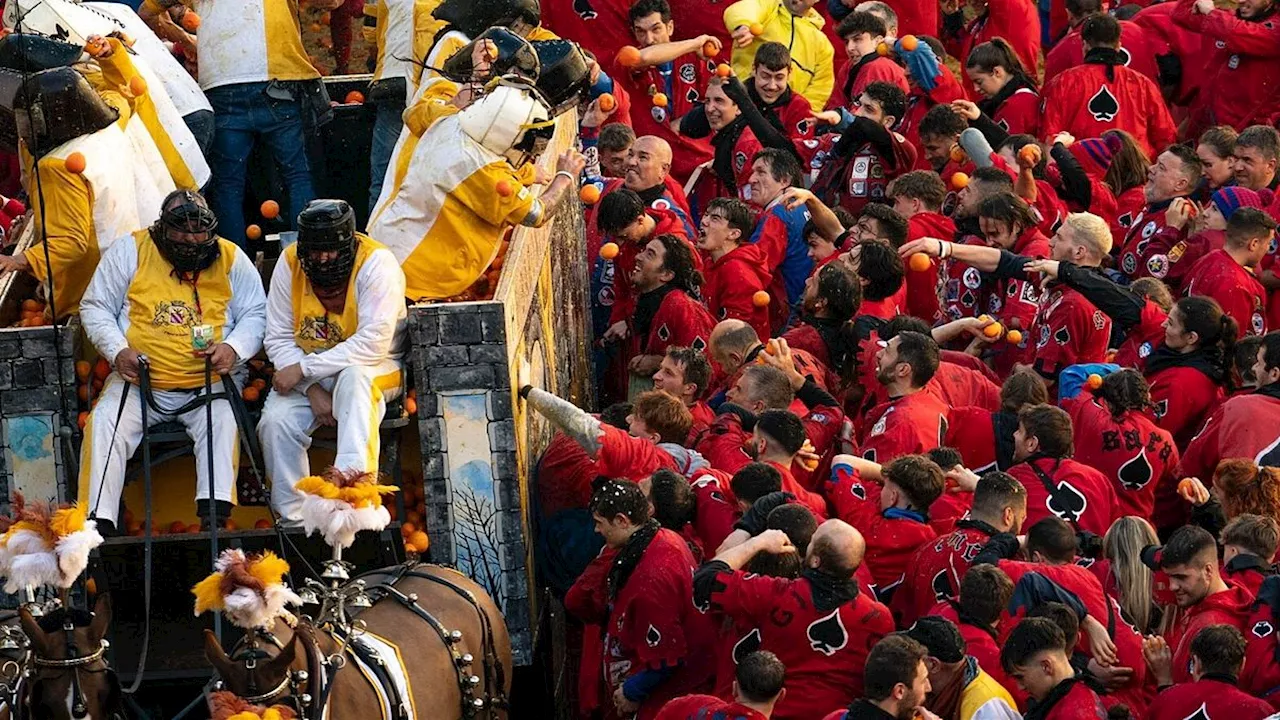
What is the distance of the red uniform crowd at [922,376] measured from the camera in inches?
336

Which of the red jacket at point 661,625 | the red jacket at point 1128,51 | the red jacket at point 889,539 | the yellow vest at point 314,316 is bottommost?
the red jacket at point 661,625

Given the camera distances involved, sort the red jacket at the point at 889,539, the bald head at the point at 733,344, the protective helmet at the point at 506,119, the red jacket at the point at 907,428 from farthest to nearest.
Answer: the bald head at the point at 733,344, the protective helmet at the point at 506,119, the red jacket at the point at 907,428, the red jacket at the point at 889,539

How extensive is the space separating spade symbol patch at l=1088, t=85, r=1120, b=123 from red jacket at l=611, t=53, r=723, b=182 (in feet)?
8.09

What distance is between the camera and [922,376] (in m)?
10.4

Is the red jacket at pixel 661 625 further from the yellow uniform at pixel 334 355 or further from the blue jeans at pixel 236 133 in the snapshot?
the blue jeans at pixel 236 133

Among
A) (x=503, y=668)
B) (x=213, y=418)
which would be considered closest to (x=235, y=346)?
(x=213, y=418)

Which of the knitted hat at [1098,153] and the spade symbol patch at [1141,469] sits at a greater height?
the knitted hat at [1098,153]

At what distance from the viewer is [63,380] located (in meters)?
10.4

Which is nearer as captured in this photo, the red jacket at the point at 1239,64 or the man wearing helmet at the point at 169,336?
the man wearing helmet at the point at 169,336

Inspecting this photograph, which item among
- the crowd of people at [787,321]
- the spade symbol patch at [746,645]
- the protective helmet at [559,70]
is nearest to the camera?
the crowd of people at [787,321]

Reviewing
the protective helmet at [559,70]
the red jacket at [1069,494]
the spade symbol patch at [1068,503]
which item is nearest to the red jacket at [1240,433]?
the red jacket at [1069,494]

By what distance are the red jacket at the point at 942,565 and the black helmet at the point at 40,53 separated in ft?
15.9

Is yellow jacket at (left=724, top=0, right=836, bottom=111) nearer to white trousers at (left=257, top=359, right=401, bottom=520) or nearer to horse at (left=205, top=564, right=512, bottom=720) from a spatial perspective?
white trousers at (left=257, top=359, right=401, bottom=520)

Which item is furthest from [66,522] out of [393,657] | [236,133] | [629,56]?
[629,56]
